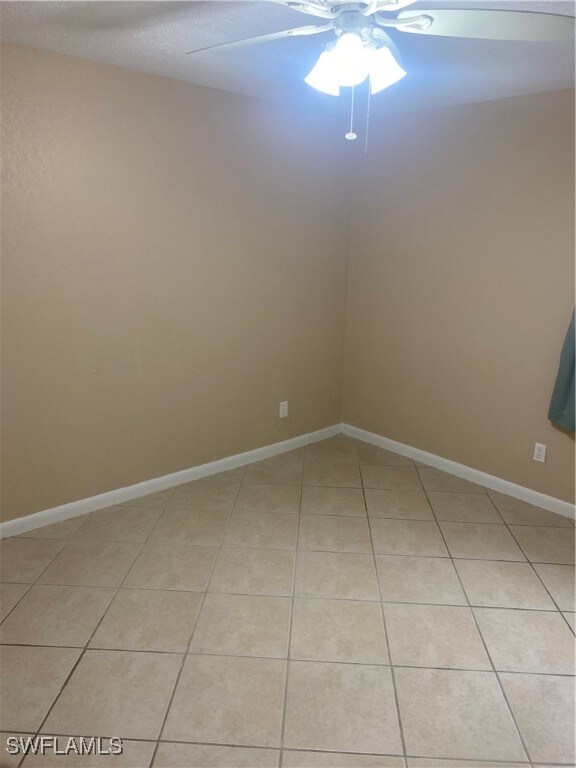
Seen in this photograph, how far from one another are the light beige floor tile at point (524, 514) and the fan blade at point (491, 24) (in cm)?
220

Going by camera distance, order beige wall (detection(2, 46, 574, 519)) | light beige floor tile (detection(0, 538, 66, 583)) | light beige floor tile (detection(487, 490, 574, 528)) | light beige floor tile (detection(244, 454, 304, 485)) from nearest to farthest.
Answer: light beige floor tile (detection(0, 538, 66, 583)) → beige wall (detection(2, 46, 574, 519)) → light beige floor tile (detection(487, 490, 574, 528)) → light beige floor tile (detection(244, 454, 304, 485))

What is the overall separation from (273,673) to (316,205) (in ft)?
8.75

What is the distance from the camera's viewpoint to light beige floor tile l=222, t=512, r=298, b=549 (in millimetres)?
2533

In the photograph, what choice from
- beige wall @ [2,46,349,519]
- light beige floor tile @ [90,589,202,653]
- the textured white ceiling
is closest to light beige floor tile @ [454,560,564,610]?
light beige floor tile @ [90,589,202,653]

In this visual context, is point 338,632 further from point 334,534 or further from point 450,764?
point 334,534

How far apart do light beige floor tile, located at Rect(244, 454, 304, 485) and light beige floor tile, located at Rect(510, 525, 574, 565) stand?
4.15ft

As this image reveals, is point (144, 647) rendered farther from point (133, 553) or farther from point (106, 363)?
point (106, 363)

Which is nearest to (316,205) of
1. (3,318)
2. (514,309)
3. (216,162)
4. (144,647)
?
(216,162)

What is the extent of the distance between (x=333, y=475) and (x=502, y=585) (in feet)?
4.06

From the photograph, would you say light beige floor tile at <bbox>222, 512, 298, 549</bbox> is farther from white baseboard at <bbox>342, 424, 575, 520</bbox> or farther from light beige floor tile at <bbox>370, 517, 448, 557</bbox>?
white baseboard at <bbox>342, 424, 575, 520</bbox>

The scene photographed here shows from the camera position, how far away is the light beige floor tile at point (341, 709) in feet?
5.07

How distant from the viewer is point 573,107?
8.05 ft

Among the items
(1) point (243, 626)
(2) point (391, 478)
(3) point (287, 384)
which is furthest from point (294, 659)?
(3) point (287, 384)

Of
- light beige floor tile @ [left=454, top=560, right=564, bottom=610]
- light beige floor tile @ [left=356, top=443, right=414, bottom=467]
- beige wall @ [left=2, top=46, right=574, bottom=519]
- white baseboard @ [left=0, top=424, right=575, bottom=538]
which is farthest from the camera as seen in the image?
light beige floor tile @ [left=356, top=443, right=414, bottom=467]
